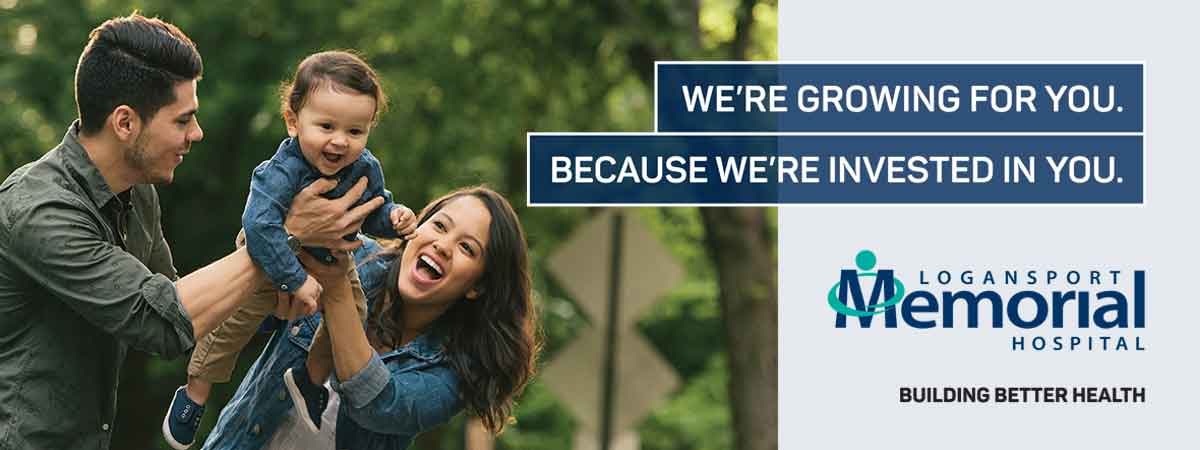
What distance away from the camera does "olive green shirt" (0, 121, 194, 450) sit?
444 centimetres

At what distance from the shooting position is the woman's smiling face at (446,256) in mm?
5043

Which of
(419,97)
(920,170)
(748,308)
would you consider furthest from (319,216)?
(419,97)

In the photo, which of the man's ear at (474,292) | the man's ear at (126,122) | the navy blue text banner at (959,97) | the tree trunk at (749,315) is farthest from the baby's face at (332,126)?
the tree trunk at (749,315)

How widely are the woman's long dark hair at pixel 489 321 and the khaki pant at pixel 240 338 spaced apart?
174 millimetres

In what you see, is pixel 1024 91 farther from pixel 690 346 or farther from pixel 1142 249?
pixel 690 346

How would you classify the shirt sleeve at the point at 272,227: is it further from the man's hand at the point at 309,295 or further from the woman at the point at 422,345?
the woman at the point at 422,345

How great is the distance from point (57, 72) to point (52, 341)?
12529 mm

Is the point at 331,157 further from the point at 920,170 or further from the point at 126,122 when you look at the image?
the point at 920,170

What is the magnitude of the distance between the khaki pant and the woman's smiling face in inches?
5.3

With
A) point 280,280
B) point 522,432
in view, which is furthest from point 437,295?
point 522,432

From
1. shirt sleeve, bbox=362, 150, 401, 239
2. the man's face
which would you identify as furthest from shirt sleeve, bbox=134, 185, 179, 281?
shirt sleeve, bbox=362, 150, 401, 239

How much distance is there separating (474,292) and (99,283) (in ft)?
3.55

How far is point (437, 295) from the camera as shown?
5086 mm

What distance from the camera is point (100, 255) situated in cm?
447
